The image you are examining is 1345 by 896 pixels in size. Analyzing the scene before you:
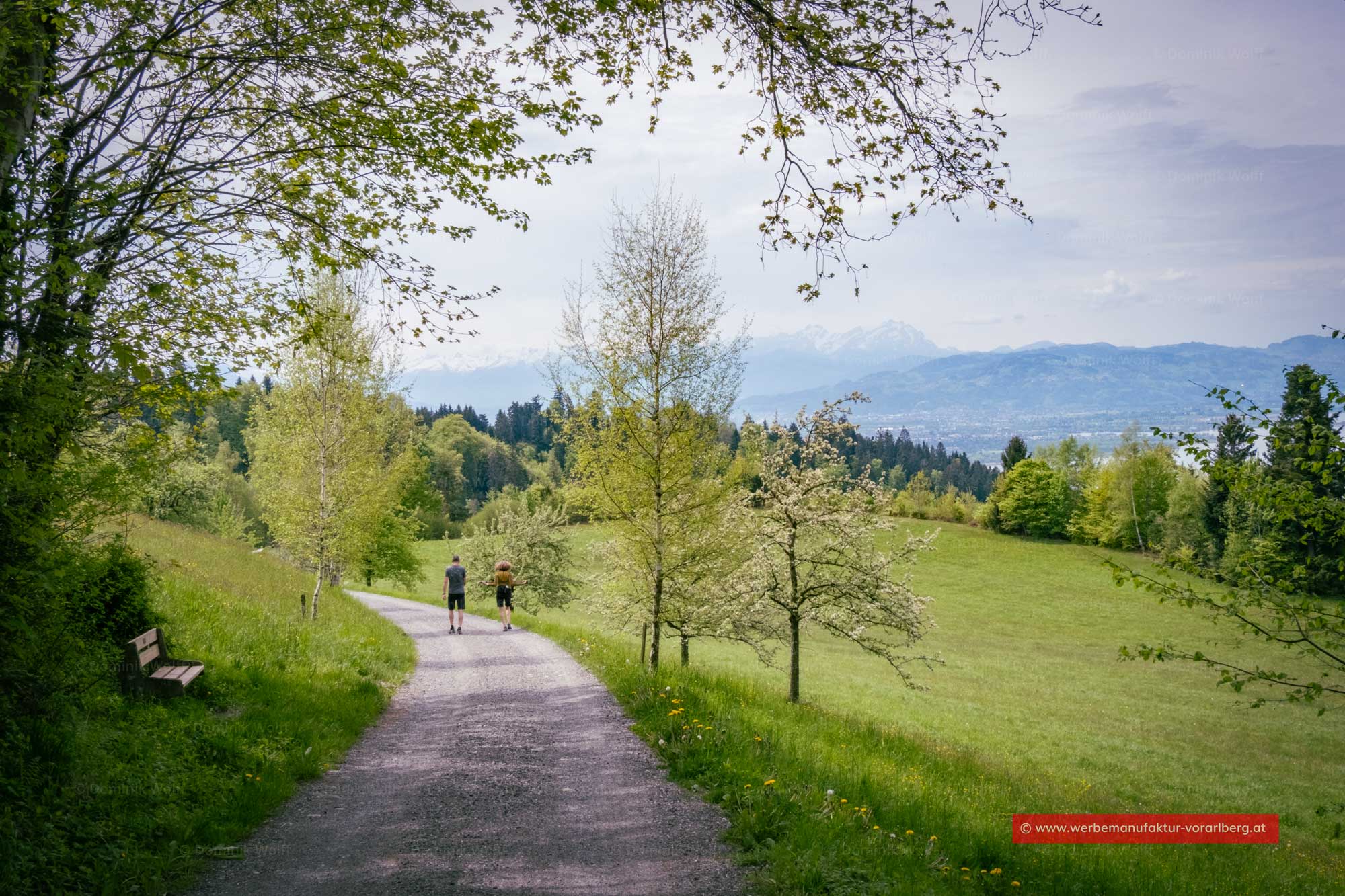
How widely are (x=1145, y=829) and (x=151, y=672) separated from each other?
45.4 feet

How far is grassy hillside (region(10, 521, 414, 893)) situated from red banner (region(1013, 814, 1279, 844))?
7.36 metres

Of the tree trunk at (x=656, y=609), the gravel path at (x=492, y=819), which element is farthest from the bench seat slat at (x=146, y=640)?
the tree trunk at (x=656, y=609)

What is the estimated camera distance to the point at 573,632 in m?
19.4

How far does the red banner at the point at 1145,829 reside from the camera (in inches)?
321

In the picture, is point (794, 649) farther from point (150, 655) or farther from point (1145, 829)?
point (150, 655)

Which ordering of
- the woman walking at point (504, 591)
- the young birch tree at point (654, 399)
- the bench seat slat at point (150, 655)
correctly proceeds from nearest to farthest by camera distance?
the bench seat slat at point (150, 655), the young birch tree at point (654, 399), the woman walking at point (504, 591)

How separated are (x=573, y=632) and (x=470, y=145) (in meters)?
14.7

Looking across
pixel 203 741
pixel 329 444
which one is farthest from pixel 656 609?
pixel 329 444

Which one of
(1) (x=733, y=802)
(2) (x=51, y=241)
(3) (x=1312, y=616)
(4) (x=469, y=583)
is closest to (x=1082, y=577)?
(4) (x=469, y=583)

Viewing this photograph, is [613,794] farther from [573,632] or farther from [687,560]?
[573,632]

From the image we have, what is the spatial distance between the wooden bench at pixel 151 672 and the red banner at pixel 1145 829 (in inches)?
352

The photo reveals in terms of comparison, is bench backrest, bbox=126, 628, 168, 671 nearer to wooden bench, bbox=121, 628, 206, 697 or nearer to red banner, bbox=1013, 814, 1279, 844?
wooden bench, bbox=121, 628, 206, 697

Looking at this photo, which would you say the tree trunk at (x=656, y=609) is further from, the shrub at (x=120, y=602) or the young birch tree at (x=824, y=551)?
the shrub at (x=120, y=602)

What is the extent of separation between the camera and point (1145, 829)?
10.9 meters
